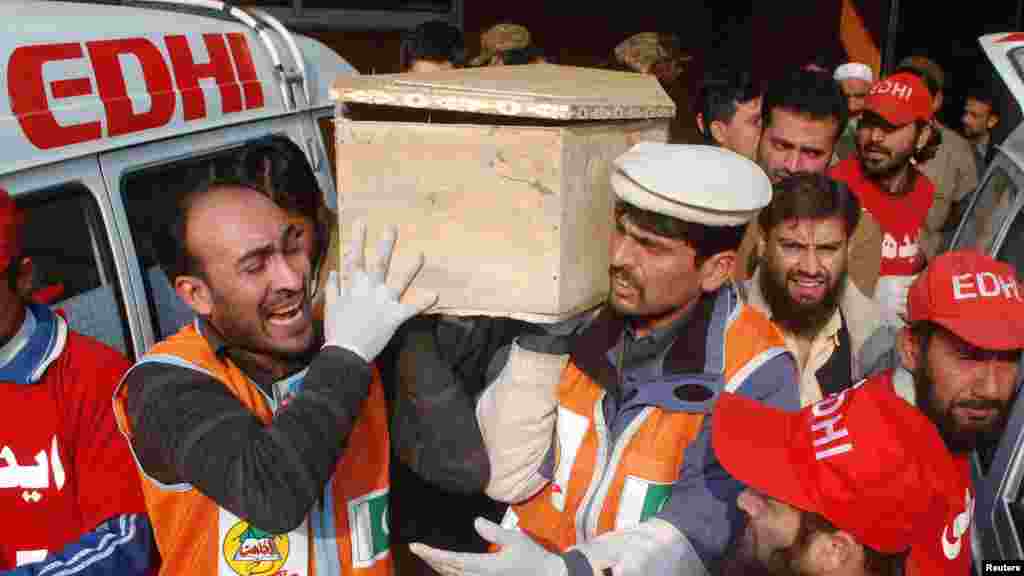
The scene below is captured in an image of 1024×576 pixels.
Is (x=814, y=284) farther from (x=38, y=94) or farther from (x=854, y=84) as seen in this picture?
(x=854, y=84)

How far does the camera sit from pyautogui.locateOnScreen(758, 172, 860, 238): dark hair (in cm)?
311

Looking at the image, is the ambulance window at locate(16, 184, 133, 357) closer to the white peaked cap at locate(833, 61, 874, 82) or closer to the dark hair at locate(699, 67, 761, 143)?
the dark hair at locate(699, 67, 761, 143)

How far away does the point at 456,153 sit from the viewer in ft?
6.22

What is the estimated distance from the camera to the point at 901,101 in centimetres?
421

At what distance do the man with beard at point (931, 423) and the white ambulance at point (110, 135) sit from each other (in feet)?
4.19

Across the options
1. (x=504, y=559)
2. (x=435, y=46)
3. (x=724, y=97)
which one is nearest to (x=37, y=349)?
(x=504, y=559)

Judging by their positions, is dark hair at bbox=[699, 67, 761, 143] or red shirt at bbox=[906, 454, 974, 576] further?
dark hair at bbox=[699, 67, 761, 143]

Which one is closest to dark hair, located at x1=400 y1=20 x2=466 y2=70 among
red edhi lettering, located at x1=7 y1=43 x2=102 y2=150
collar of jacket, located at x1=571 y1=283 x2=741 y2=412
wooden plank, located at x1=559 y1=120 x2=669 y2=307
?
red edhi lettering, located at x1=7 y1=43 x2=102 y2=150

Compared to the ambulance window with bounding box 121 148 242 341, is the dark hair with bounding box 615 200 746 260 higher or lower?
higher

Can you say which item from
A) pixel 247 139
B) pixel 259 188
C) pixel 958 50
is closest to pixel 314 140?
pixel 247 139

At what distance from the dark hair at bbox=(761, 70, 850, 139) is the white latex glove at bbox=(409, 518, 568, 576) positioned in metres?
2.33

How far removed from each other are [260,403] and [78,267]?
2.39 feet

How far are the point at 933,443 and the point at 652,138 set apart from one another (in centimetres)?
85

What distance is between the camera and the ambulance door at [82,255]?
2.32 m
